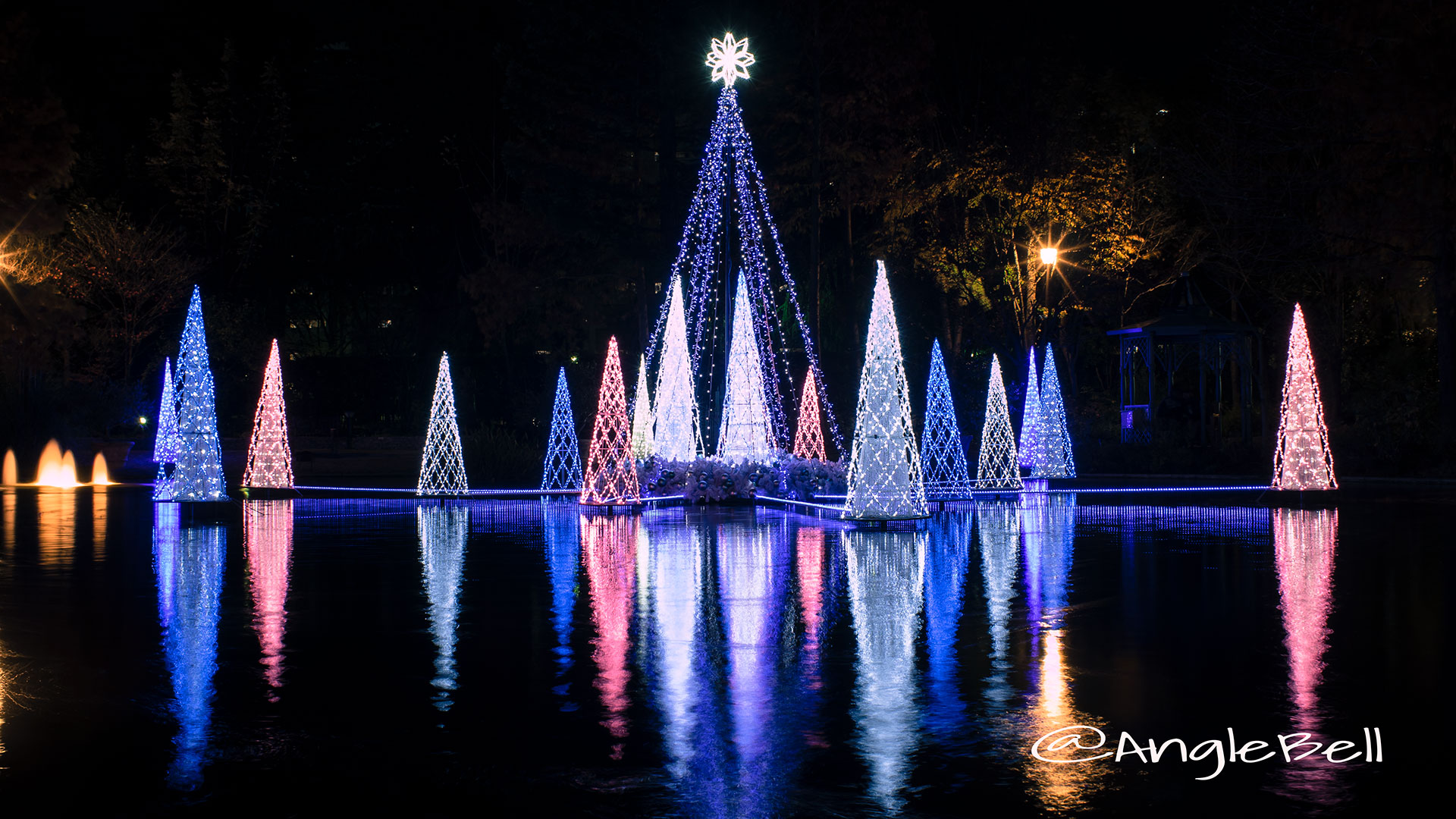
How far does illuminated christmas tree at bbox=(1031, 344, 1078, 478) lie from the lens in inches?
1122

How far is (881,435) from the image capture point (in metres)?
17.5

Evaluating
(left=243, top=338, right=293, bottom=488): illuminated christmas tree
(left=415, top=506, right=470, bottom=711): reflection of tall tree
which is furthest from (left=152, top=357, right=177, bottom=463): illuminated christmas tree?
(left=415, top=506, right=470, bottom=711): reflection of tall tree

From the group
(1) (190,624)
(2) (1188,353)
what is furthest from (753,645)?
(2) (1188,353)

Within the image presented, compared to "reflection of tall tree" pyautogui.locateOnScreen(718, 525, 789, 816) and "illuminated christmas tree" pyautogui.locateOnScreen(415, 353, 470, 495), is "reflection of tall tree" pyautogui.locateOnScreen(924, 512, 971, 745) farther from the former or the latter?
"illuminated christmas tree" pyautogui.locateOnScreen(415, 353, 470, 495)

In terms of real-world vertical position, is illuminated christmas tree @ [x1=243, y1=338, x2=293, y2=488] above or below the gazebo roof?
below

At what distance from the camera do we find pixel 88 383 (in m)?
36.5

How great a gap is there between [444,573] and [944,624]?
18.2 ft

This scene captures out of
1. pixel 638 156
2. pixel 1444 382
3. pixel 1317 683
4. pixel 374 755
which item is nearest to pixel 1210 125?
pixel 1444 382

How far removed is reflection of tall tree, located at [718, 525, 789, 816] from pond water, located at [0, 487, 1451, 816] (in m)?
0.03

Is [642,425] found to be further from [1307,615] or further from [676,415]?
[1307,615]

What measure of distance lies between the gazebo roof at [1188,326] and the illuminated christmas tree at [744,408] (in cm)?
1454

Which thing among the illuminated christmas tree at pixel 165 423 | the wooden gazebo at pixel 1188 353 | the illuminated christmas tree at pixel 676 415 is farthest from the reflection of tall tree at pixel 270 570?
the wooden gazebo at pixel 1188 353

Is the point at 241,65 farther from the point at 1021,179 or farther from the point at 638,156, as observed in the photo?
the point at 1021,179

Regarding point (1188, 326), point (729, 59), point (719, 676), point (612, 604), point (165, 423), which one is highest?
point (729, 59)
